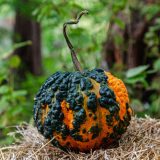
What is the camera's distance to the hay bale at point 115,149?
2176mm

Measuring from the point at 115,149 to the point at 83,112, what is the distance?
10.8 inches

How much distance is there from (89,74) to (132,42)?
2377 mm

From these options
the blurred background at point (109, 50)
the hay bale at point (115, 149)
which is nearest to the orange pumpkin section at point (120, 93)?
the hay bale at point (115, 149)

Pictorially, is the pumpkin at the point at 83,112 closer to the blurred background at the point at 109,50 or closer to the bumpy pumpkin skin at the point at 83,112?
the bumpy pumpkin skin at the point at 83,112

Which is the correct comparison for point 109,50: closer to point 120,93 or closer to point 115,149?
point 120,93

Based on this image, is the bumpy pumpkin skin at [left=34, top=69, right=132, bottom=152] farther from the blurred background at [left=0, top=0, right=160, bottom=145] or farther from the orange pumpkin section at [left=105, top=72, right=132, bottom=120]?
the blurred background at [left=0, top=0, right=160, bottom=145]

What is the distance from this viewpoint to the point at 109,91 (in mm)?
2252

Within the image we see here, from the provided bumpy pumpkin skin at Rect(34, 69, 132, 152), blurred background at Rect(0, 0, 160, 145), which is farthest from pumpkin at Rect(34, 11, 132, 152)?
blurred background at Rect(0, 0, 160, 145)

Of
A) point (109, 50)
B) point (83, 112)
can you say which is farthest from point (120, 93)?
point (109, 50)

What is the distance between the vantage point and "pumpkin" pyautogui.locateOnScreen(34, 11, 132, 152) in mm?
2197

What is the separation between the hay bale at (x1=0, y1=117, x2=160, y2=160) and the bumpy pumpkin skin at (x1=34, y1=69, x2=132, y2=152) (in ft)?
0.21

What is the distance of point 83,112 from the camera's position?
7.16 ft

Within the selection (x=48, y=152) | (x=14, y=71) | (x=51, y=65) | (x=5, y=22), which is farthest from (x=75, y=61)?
(x=5, y=22)

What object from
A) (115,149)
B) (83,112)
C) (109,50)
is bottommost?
(115,149)
